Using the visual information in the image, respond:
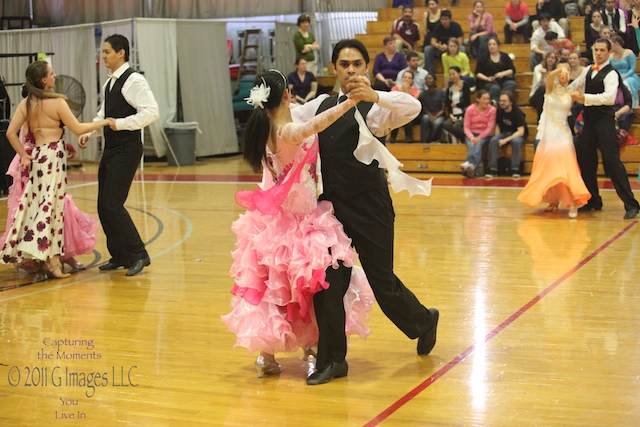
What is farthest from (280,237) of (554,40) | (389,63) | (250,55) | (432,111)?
(250,55)

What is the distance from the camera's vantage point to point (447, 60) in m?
13.8

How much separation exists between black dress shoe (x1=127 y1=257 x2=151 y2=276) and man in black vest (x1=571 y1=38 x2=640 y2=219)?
456 cm

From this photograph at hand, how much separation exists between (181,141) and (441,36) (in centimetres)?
469

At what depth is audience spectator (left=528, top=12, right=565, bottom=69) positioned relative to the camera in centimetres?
1362

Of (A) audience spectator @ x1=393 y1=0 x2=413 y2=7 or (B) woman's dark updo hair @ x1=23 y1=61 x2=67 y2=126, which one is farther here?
(A) audience spectator @ x1=393 y1=0 x2=413 y2=7

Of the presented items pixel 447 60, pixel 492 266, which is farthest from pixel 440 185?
pixel 492 266

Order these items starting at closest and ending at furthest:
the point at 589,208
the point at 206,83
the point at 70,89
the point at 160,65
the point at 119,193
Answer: the point at 119,193 → the point at 589,208 → the point at 70,89 → the point at 160,65 → the point at 206,83

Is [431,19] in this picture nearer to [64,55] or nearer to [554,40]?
[554,40]

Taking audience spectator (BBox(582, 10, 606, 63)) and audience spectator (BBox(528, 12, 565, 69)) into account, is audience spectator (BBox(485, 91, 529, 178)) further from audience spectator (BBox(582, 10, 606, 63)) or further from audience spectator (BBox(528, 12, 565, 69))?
audience spectator (BBox(582, 10, 606, 63))

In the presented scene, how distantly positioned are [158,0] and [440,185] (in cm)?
793

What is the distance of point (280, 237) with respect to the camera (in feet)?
14.1

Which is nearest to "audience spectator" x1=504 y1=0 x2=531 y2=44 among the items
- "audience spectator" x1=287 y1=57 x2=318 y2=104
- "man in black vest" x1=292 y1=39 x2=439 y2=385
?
"audience spectator" x1=287 y1=57 x2=318 y2=104

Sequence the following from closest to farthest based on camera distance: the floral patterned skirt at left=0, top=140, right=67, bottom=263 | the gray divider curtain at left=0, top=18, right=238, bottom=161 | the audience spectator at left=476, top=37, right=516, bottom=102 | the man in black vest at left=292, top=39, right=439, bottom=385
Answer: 1. the man in black vest at left=292, top=39, right=439, bottom=385
2. the floral patterned skirt at left=0, top=140, right=67, bottom=263
3. the audience spectator at left=476, top=37, right=516, bottom=102
4. the gray divider curtain at left=0, top=18, right=238, bottom=161

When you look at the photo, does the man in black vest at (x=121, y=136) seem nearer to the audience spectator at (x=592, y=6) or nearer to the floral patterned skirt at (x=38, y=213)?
the floral patterned skirt at (x=38, y=213)
